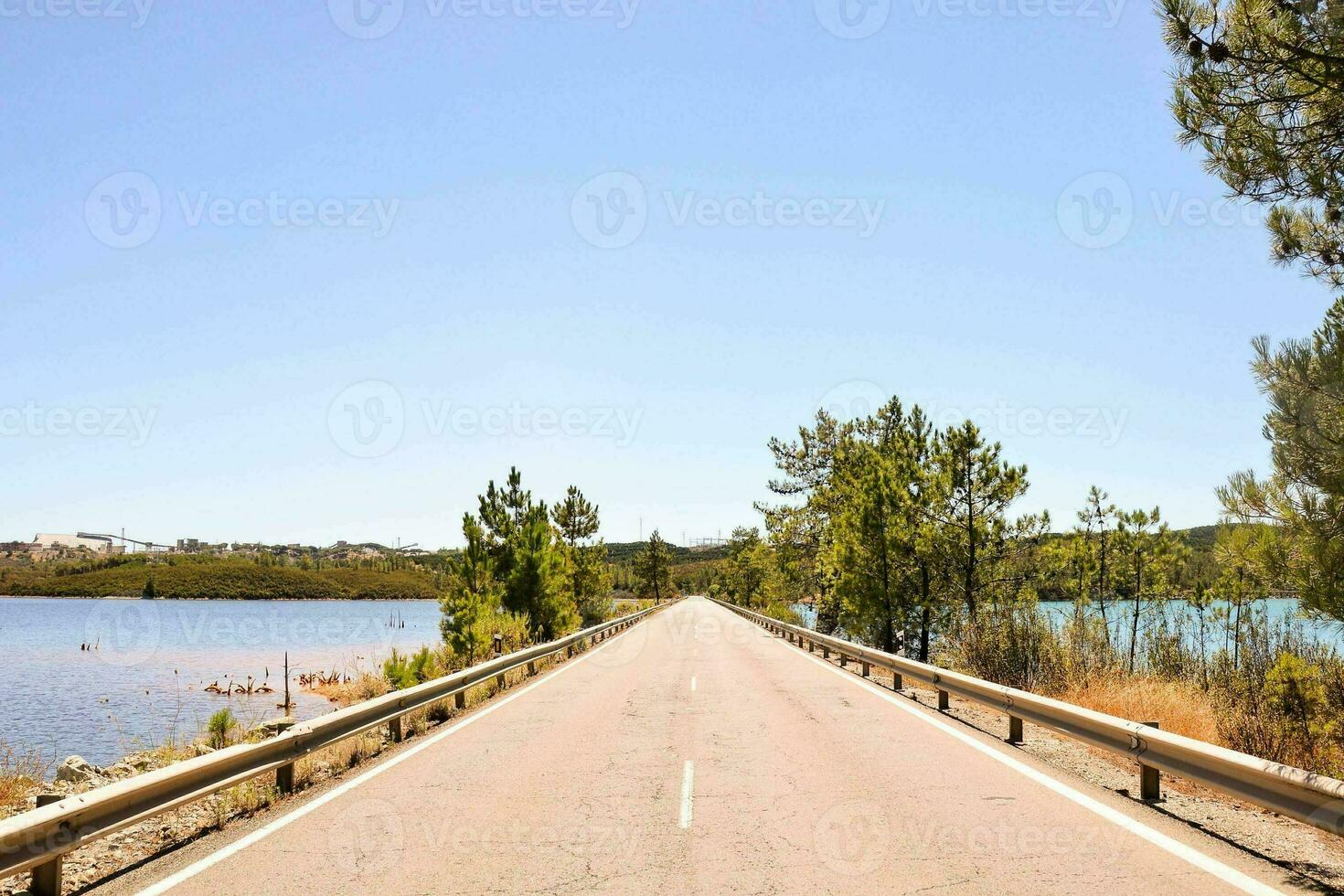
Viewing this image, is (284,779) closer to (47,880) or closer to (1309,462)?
(47,880)

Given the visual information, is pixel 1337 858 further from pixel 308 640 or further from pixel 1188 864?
pixel 308 640

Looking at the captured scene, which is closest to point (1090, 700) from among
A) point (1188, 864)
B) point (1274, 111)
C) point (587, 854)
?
point (1188, 864)

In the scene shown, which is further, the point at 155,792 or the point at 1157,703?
the point at 1157,703

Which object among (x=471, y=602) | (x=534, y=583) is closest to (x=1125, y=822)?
(x=471, y=602)

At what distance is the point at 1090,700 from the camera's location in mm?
11680

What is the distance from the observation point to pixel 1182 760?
6.41 m

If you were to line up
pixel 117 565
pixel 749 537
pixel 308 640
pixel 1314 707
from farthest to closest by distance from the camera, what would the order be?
pixel 117 565 → pixel 749 537 → pixel 308 640 → pixel 1314 707

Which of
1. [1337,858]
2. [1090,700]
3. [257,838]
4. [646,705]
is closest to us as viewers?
[1337,858]

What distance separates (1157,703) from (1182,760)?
4.99 m

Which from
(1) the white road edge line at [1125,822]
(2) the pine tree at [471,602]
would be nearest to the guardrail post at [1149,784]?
(1) the white road edge line at [1125,822]

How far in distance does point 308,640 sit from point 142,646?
11255 millimetres

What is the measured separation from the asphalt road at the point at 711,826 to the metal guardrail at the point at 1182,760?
Answer: 37 centimetres

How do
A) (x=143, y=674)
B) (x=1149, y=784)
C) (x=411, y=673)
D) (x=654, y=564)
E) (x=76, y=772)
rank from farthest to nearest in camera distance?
1. (x=654, y=564)
2. (x=143, y=674)
3. (x=411, y=673)
4. (x=76, y=772)
5. (x=1149, y=784)

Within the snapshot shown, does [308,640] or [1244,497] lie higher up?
[1244,497]
